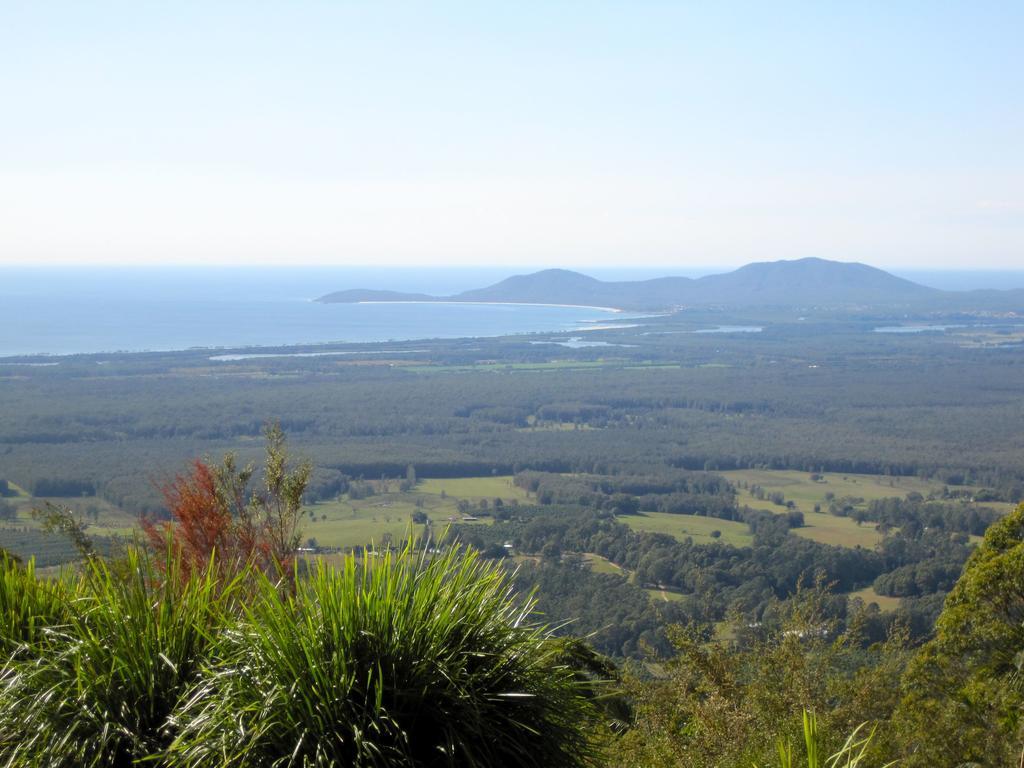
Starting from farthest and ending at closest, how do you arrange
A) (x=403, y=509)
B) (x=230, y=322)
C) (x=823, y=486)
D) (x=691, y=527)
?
(x=230, y=322), (x=823, y=486), (x=403, y=509), (x=691, y=527)

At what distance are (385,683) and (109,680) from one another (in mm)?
1406

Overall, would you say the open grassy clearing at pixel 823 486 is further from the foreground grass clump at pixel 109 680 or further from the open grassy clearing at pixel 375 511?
the foreground grass clump at pixel 109 680

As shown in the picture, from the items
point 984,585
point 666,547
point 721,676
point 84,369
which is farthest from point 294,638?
point 84,369

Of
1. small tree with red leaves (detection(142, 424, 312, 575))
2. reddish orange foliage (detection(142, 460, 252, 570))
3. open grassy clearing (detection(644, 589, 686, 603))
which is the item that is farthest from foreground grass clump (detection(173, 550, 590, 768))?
open grassy clearing (detection(644, 589, 686, 603))

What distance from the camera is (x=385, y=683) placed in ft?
16.0

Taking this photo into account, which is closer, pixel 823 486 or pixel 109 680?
pixel 109 680

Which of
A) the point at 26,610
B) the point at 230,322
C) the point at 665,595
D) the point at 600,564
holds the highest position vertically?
the point at 26,610

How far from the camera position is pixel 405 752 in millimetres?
4777

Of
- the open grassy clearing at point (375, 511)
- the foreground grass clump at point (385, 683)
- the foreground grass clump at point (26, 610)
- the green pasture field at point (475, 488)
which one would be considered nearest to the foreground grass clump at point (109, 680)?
the foreground grass clump at point (26, 610)

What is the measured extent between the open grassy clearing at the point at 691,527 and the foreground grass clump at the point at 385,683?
101 feet

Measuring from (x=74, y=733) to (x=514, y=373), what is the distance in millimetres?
85316

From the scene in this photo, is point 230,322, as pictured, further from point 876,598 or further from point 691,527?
point 876,598

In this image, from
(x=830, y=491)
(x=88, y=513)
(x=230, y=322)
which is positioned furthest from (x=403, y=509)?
(x=230, y=322)

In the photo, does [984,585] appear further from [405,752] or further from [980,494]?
[980,494]
